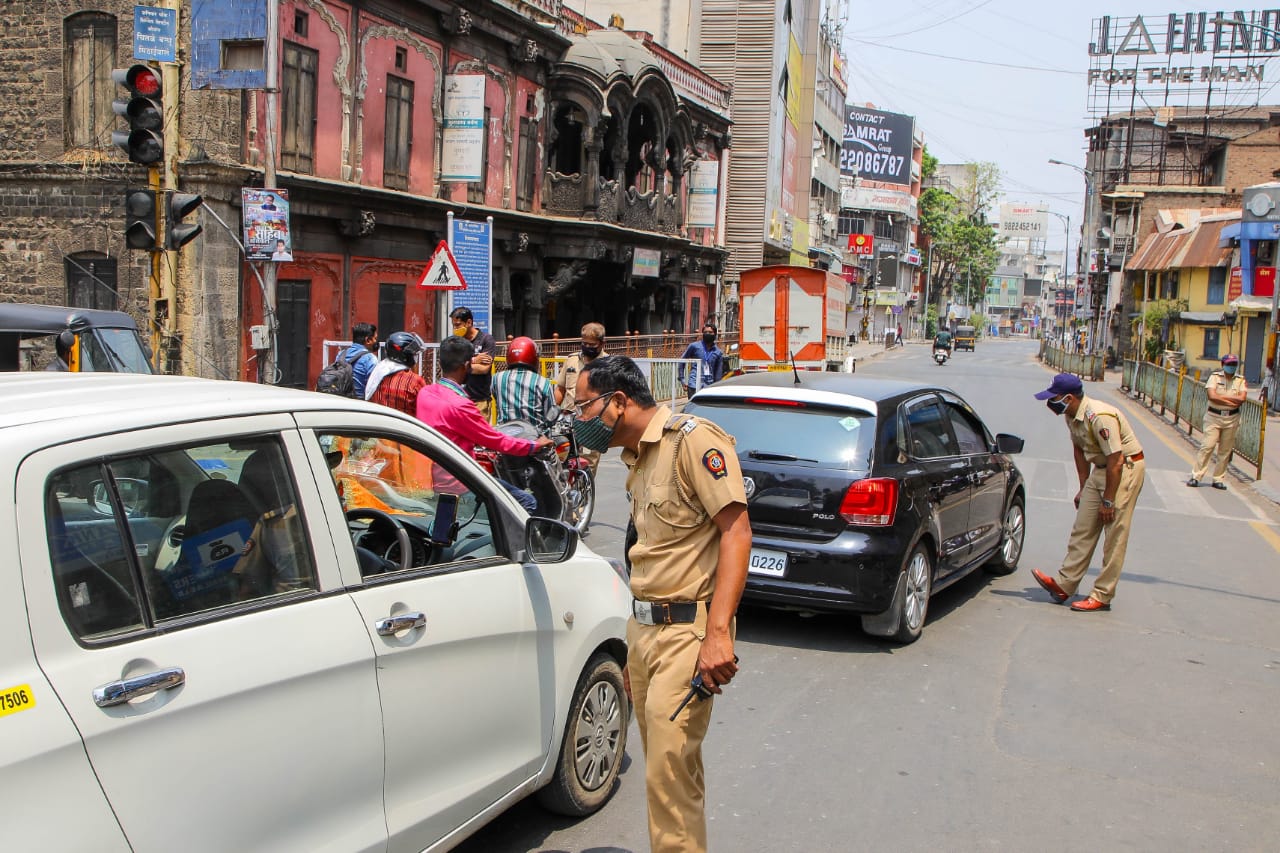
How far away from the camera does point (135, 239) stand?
11.4 meters

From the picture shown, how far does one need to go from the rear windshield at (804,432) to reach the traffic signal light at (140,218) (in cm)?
676

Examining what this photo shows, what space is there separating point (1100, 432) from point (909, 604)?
7.20ft

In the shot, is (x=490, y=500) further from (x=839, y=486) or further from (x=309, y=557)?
(x=839, y=486)

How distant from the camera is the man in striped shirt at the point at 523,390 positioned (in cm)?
916

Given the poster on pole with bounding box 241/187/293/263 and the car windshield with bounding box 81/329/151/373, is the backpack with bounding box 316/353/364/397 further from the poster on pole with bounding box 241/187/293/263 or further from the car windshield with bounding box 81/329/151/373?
the poster on pole with bounding box 241/187/293/263

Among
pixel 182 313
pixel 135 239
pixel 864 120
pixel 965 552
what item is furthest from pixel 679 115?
pixel 864 120

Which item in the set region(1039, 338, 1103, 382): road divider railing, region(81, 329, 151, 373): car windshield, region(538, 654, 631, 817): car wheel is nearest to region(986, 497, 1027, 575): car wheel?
region(538, 654, 631, 817): car wheel

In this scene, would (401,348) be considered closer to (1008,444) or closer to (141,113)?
(141,113)

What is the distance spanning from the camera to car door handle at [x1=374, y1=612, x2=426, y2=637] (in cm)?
340

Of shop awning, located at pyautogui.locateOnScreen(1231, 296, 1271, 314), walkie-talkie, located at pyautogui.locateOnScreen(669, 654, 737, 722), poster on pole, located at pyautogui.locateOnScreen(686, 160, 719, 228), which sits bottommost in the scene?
walkie-talkie, located at pyautogui.locateOnScreen(669, 654, 737, 722)

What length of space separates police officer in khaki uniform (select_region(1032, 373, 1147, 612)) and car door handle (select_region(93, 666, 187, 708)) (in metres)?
7.00

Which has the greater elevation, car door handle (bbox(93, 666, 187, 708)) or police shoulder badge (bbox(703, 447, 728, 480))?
police shoulder badge (bbox(703, 447, 728, 480))

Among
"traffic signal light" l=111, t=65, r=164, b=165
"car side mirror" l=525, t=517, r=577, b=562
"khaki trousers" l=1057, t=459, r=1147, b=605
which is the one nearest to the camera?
"car side mirror" l=525, t=517, r=577, b=562

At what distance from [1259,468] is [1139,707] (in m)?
12.8
